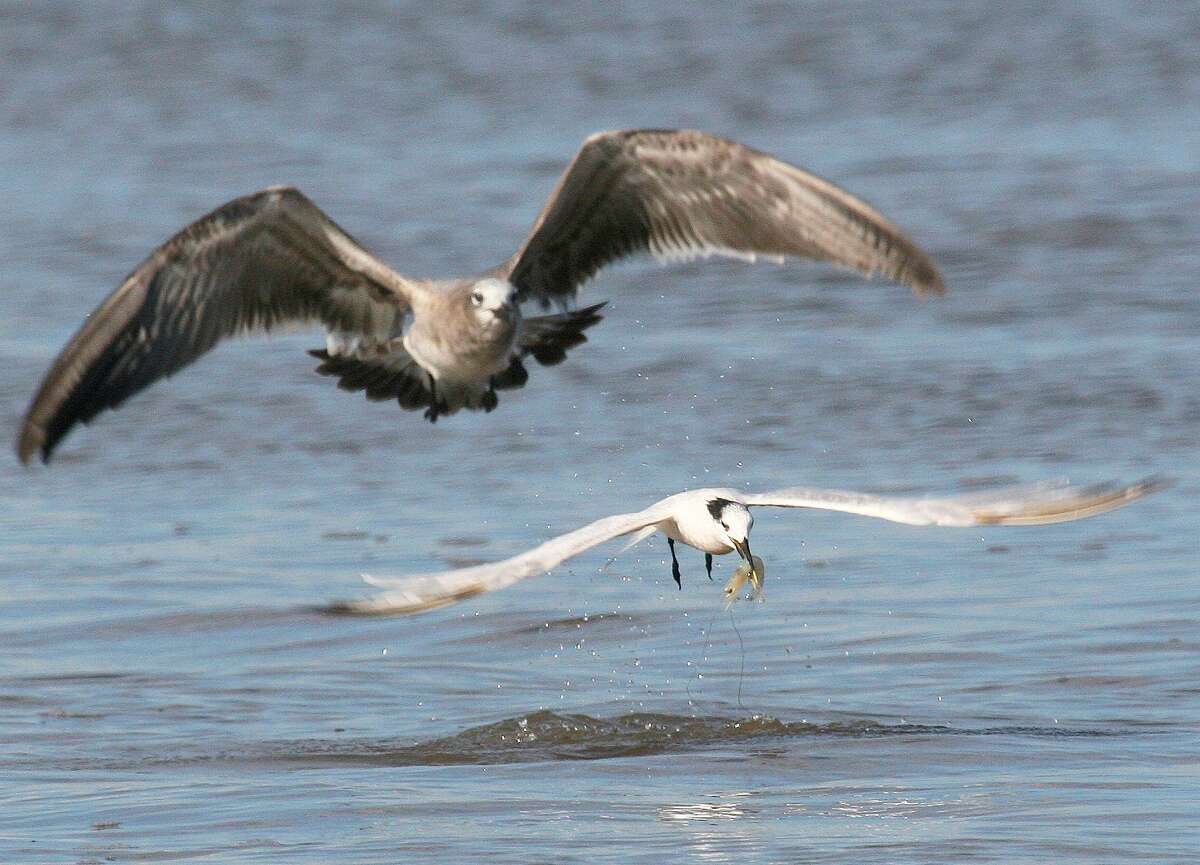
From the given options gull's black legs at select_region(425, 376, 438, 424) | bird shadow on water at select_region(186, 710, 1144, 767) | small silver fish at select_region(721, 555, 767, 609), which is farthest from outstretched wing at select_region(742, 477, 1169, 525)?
gull's black legs at select_region(425, 376, 438, 424)

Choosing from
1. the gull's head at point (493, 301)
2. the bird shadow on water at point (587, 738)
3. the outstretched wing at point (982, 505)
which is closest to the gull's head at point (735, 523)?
the outstretched wing at point (982, 505)

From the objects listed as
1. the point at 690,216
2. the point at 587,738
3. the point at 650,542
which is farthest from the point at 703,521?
the point at 650,542

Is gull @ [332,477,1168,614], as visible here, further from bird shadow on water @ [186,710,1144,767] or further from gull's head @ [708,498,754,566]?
bird shadow on water @ [186,710,1144,767]

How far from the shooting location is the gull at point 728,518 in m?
5.99

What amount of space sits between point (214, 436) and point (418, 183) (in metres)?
5.32

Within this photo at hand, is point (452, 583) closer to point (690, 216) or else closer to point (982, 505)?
point (982, 505)

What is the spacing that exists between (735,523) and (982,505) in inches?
28.2

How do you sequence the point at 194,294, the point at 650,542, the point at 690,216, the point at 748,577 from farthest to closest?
1. the point at 650,542
2. the point at 690,216
3. the point at 194,294
4. the point at 748,577

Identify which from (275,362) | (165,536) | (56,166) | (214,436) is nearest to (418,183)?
(56,166)

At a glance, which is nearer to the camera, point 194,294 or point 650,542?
point 194,294

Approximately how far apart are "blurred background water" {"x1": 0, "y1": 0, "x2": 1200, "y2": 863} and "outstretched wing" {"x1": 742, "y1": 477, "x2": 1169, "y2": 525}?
771 millimetres

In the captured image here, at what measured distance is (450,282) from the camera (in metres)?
8.05

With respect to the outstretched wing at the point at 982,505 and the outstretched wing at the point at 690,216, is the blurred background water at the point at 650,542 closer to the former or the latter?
the outstretched wing at the point at 690,216

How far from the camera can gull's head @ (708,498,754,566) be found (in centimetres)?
684
